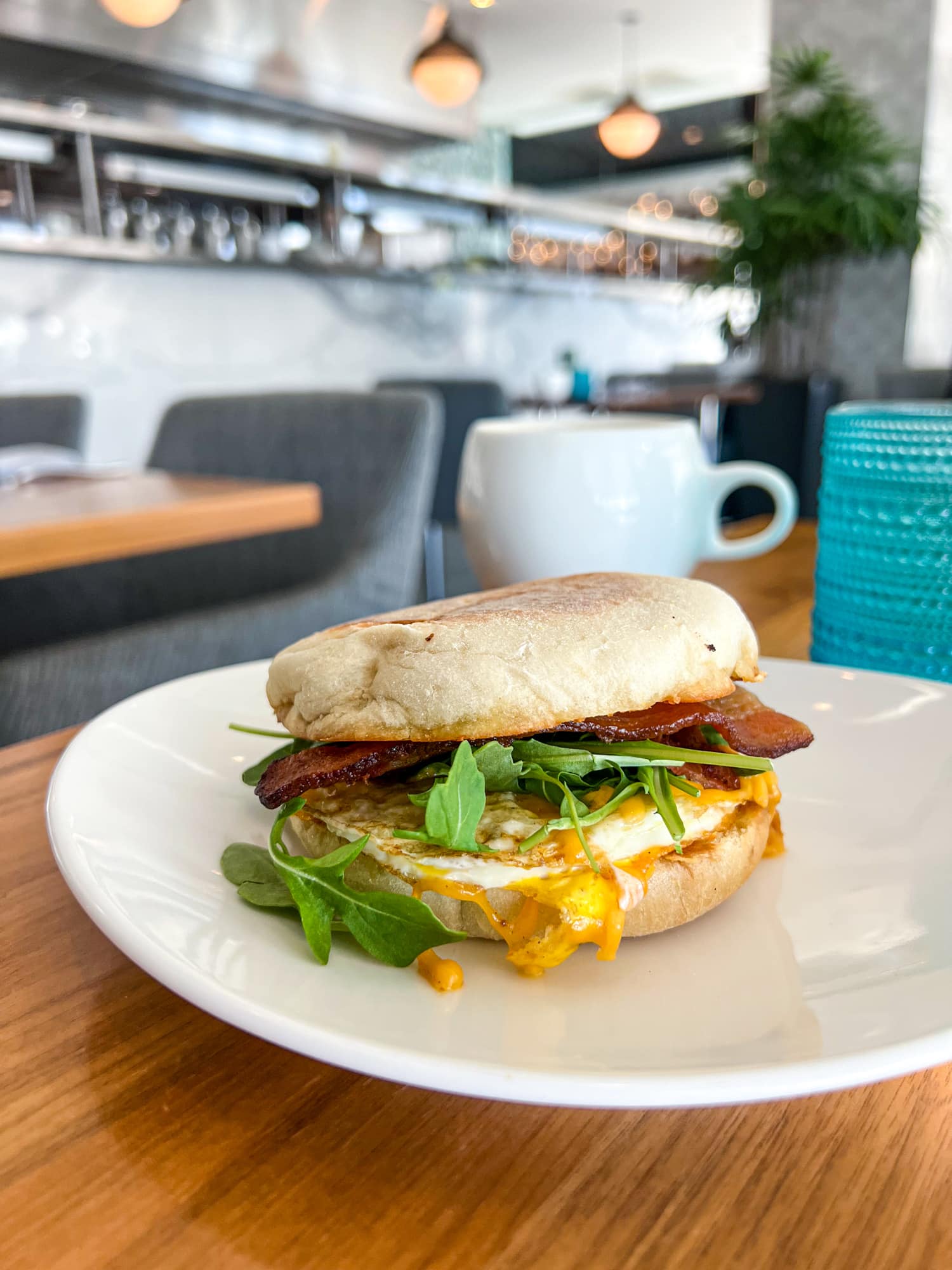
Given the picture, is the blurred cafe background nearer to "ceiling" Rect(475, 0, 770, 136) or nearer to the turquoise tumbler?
"ceiling" Rect(475, 0, 770, 136)

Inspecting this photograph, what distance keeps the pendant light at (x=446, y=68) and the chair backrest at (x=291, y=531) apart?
3939 millimetres

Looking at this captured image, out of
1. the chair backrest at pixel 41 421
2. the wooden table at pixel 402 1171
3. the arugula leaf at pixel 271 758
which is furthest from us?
the chair backrest at pixel 41 421

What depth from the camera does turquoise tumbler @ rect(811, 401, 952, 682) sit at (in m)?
0.85

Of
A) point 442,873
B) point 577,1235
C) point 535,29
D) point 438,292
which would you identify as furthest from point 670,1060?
point 535,29

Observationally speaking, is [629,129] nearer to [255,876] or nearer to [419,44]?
[419,44]

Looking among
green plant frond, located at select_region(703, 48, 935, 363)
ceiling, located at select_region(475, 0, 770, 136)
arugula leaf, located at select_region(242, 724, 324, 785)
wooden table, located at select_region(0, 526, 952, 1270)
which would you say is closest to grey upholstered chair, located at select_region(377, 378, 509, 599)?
green plant frond, located at select_region(703, 48, 935, 363)

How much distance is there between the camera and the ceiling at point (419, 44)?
5066mm

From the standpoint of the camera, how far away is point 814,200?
4387 mm

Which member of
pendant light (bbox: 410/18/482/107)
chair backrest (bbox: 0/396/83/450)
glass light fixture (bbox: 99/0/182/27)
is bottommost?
chair backrest (bbox: 0/396/83/450)

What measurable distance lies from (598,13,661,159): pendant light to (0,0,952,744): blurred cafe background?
0.02 m

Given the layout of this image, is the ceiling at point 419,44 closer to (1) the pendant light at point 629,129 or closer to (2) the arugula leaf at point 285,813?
(1) the pendant light at point 629,129

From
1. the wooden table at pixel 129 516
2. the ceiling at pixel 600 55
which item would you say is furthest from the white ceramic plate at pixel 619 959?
the ceiling at pixel 600 55

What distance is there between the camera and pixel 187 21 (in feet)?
17.0

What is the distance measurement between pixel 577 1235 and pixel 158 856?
0.33 metres
